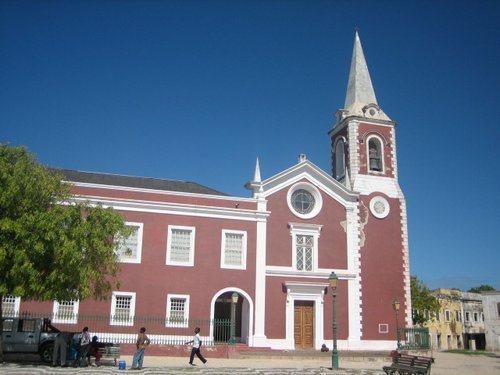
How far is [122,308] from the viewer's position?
2539 cm

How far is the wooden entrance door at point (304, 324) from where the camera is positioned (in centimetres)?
2786

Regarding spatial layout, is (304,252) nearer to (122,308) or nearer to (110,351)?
(122,308)

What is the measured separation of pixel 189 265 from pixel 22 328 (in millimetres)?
9510

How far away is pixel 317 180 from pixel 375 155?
484 centimetres

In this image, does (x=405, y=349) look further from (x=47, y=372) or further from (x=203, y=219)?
(x=47, y=372)

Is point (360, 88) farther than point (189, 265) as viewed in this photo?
Yes

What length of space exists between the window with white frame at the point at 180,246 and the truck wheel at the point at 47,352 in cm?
859

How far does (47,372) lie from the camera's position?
605 inches

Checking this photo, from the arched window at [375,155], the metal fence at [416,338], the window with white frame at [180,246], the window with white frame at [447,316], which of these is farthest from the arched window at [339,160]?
the window with white frame at [447,316]

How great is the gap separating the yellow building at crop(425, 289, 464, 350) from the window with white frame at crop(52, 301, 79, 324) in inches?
1505

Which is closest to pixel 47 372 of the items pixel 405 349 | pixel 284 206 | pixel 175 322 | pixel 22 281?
pixel 22 281

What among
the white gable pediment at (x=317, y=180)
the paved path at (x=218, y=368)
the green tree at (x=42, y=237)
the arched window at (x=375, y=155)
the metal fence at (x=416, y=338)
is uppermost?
the arched window at (x=375, y=155)

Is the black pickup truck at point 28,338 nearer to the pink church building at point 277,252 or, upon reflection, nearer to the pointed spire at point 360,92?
the pink church building at point 277,252

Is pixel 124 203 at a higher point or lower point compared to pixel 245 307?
higher
